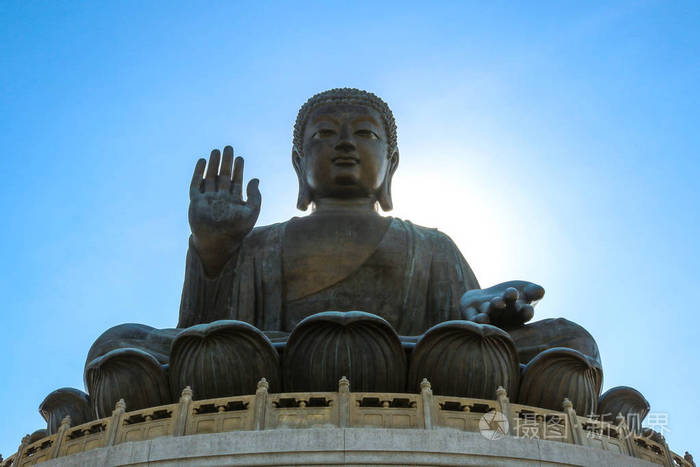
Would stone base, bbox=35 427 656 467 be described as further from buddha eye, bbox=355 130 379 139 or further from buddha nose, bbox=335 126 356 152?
buddha eye, bbox=355 130 379 139

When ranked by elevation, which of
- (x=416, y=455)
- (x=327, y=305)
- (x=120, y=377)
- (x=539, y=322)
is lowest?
(x=416, y=455)

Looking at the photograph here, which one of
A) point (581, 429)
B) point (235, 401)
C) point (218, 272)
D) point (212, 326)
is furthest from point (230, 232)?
point (581, 429)

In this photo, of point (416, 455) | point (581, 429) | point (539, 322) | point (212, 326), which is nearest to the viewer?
point (416, 455)

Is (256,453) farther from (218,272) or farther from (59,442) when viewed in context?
(218,272)

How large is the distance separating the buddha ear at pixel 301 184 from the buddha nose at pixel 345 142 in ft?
2.49

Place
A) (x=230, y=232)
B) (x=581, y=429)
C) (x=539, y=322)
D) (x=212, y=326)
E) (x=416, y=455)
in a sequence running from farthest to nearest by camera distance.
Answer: (x=230, y=232), (x=539, y=322), (x=212, y=326), (x=581, y=429), (x=416, y=455)

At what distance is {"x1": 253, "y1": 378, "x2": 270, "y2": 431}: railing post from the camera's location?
6734mm

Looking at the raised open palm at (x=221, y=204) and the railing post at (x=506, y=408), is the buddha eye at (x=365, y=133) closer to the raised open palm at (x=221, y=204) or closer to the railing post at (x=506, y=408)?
the raised open palm at (x=221, y=204)

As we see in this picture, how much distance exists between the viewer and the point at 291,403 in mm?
7078

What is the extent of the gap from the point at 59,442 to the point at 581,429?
3.95 m

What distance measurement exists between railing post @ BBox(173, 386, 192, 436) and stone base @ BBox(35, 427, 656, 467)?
136 mm

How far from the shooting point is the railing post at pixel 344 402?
265 inches

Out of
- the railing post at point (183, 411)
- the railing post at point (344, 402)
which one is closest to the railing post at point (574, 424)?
the railing post at point (344, 402)

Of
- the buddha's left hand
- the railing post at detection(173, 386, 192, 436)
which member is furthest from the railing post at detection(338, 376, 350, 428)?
the buddha's left hand
